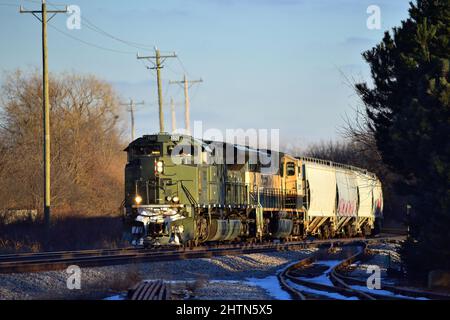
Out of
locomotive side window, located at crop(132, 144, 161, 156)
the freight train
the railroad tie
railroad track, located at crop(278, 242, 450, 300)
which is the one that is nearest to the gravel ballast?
the railroad tie

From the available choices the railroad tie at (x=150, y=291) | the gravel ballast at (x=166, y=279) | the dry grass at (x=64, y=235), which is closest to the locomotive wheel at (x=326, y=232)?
the dry grass at (x=64, y=235)

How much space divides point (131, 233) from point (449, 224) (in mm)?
11862

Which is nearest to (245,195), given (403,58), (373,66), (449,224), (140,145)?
(140,145)

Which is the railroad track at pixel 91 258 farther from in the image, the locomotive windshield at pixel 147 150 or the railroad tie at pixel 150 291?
the railroad tie at pixel 150 291

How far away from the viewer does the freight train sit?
25297 mm

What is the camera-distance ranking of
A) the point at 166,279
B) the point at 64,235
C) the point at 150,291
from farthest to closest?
the point at 64,235
the point at 166,279
the point at 150,291

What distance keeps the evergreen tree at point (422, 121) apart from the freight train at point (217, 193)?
22.2 ft

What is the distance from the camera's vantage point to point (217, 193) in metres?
27.7

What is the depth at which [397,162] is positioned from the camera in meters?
21.7

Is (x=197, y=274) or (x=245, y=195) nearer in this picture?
(x=197, y=274)

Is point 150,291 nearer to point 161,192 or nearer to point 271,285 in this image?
point 271,285

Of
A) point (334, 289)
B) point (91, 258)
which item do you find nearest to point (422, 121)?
point (334, 289)

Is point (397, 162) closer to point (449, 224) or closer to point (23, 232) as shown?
point (449, 224)

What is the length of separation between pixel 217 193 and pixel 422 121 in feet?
37.6
